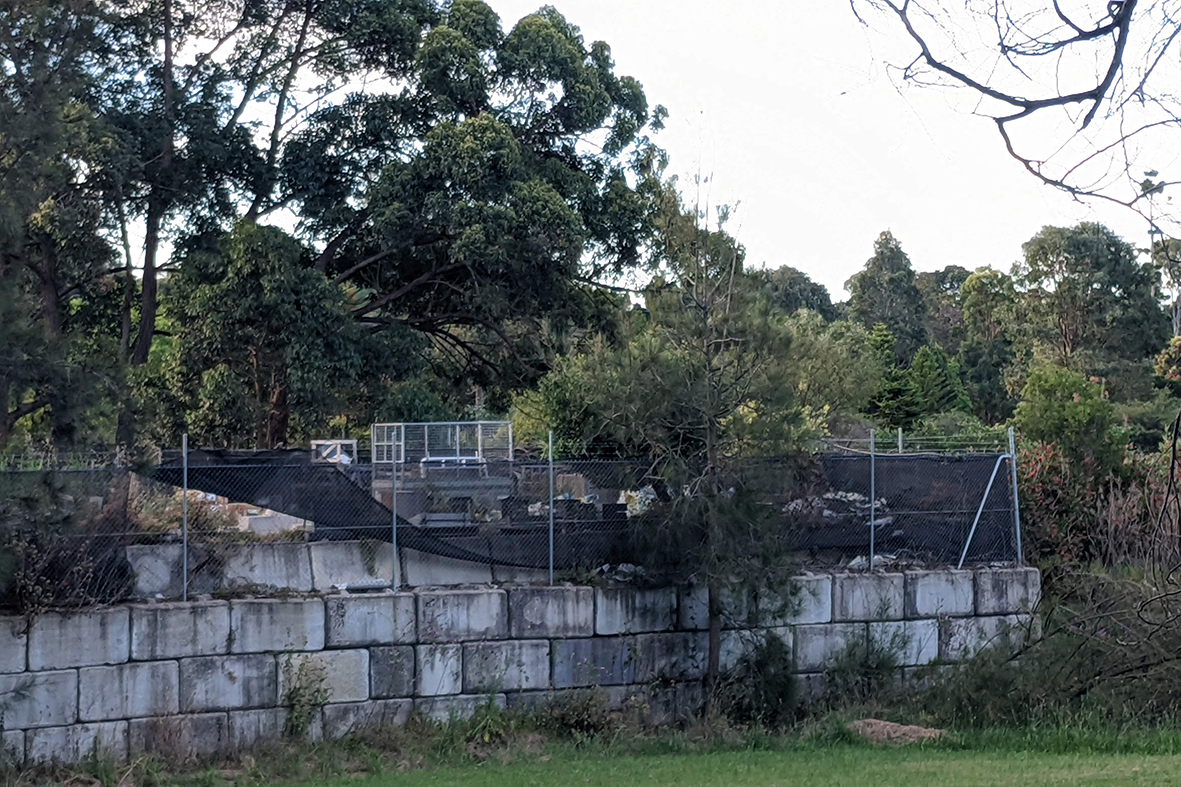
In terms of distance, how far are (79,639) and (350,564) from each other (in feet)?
9.05

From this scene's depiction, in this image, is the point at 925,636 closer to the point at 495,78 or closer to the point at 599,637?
the point at 599,637

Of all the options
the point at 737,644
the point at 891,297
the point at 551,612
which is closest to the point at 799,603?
the point at 737,644

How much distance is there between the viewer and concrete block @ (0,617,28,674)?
10.7m

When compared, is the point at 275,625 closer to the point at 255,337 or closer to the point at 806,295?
the point at 255,337

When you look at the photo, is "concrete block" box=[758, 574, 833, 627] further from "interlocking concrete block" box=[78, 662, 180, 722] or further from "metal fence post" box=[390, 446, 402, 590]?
"interlocking concrete block" box=[78, 662, 180, 722]

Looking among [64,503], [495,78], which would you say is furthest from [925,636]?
[495,78]

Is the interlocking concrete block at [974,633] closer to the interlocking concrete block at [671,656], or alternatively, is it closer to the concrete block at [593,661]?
the interlocking concrete block at [671,656]

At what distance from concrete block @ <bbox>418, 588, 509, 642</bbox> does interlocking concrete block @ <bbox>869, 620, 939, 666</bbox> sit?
4.71 meters

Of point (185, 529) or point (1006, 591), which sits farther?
point (1006, 591)

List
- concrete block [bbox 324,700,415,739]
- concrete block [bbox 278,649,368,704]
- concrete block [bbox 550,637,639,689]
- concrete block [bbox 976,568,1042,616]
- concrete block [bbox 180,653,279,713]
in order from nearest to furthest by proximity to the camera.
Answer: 1. concrete block [bbox 180,653,279,713]
2. concrete block [bbox 278,649,368,704]
3. concrete block [bbox 324,700,415,739]
4. concrete block [bbox 550,637,639,689]
5. concrete block [bbox 976,568,1042,616]

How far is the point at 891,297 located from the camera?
199 feet

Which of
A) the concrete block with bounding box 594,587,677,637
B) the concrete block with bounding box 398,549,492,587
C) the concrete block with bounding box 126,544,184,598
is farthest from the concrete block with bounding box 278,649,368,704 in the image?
the concrete block with bounding box 594,587,677,637

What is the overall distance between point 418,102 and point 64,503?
13.3 meters

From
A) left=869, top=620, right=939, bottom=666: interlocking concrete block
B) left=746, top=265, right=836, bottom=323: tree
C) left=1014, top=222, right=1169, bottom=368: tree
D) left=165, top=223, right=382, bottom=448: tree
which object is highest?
left=746, top=265, right=836, bottom=323: tree
